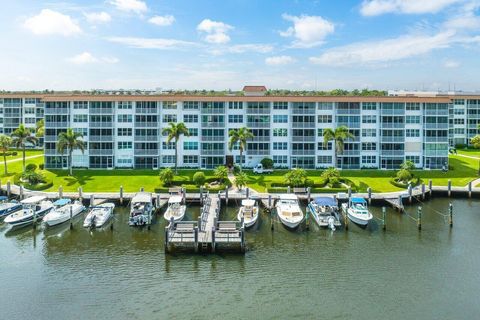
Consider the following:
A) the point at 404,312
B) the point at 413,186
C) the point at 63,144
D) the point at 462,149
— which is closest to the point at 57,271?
the point at 404,312

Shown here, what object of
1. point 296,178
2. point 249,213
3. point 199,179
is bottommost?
point 249,213

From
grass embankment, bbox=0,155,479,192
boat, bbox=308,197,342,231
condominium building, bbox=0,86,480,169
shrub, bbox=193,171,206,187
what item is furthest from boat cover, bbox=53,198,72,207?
boat, bbox=308,197,342,231

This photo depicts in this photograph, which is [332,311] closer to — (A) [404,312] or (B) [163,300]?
(A) [404,312]

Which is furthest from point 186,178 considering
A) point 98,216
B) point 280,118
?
point 280,118

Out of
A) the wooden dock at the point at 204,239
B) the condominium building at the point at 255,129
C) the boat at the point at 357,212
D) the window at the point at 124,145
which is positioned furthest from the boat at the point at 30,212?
the boat at the point at 357,212

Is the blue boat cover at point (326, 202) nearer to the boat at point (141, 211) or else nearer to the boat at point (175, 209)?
the boat at point (175, 209)

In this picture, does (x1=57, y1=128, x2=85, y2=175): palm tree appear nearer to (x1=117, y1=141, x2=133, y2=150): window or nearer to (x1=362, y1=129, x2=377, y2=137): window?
(x1=117, y1=141, x2=133, y2=150): window

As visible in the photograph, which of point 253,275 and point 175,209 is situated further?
point 175,209

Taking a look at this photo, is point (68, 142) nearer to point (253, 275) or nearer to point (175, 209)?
point (175, 209)
